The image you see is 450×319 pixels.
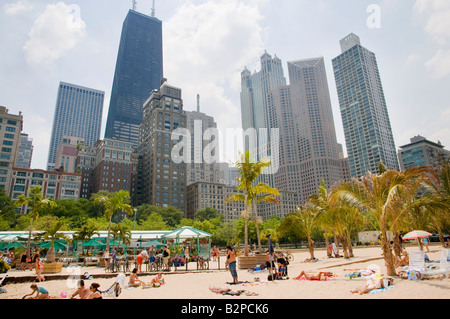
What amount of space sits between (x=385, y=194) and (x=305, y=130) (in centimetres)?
16729

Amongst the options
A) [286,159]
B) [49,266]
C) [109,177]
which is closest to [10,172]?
[109,177]

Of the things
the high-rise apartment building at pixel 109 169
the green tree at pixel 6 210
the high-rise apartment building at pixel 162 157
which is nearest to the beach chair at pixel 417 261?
the green tree at pixel 6 210

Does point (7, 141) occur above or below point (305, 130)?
below

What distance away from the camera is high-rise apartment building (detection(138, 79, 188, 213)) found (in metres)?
114

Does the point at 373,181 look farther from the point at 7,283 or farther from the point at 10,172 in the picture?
the point at 10,172

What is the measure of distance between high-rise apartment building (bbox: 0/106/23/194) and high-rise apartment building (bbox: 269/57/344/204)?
127625 millimetres

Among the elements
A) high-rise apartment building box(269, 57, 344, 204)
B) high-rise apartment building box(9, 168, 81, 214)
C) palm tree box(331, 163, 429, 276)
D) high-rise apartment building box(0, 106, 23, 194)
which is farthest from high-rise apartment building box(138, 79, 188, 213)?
palm tree box(331, 163, 429, 276)

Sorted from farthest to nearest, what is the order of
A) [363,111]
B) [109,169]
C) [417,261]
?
[363,111], [109,169], [417,261]

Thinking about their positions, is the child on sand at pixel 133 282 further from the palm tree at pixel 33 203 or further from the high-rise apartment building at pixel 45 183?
the high-rise apartment building at pixel 45 183

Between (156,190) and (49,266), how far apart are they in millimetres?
95183

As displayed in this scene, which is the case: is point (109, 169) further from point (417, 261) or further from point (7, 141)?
point (417, 261)

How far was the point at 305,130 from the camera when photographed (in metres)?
173

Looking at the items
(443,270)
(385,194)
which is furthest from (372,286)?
(385,194)

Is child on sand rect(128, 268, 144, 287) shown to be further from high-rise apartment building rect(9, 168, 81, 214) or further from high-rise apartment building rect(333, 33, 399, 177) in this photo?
high-rise apartment building rect(333, 33, 399, 177)
